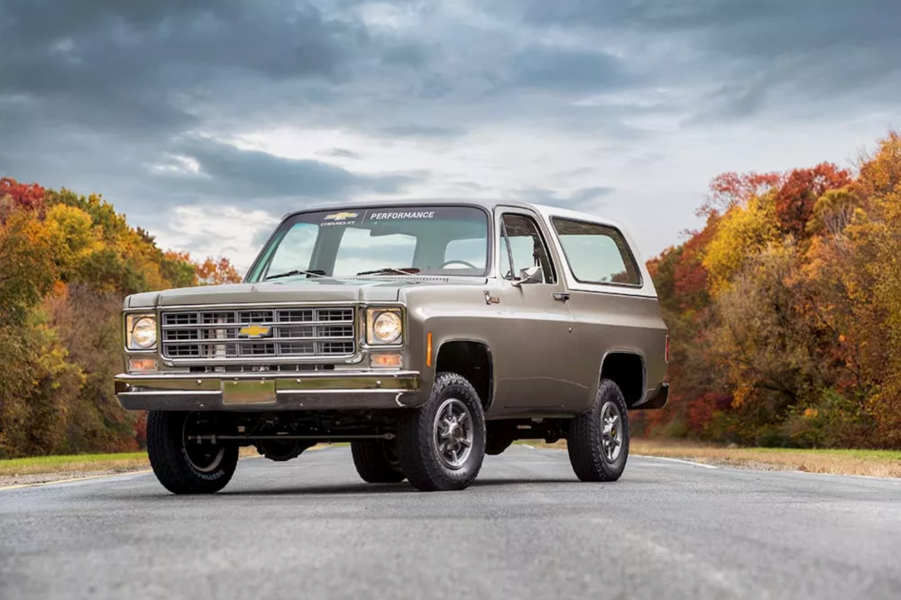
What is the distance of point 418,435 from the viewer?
10453mm

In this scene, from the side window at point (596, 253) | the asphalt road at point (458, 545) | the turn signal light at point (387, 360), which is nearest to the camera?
the asphalt road at point (458, 545)

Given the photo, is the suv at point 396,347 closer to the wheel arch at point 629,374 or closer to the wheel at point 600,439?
the wheel at point 600,439

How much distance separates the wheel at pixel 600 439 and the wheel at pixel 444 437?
1969 millimetres

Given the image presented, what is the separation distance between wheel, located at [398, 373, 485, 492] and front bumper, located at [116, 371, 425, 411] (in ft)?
0.71

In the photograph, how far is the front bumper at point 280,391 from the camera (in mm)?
10312

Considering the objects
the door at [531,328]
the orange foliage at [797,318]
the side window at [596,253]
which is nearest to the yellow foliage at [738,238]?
the orange foliage at [797,318]

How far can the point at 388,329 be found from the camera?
1050cm

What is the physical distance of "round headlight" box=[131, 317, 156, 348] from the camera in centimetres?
1123

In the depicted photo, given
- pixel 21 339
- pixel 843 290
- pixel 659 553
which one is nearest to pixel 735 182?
pixel 843 290

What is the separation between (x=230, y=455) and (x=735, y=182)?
2608 inches

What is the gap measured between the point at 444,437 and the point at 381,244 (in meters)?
2.19

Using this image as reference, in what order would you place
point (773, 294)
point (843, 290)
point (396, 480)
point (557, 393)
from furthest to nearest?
point (773, 294) < point (843, 290) < point (396, 480) < point (557, 393)

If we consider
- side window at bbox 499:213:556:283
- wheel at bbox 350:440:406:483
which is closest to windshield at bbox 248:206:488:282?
side window at bbox 499:213:556:283

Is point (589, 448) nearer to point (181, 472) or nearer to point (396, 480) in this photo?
point (396, 480)
